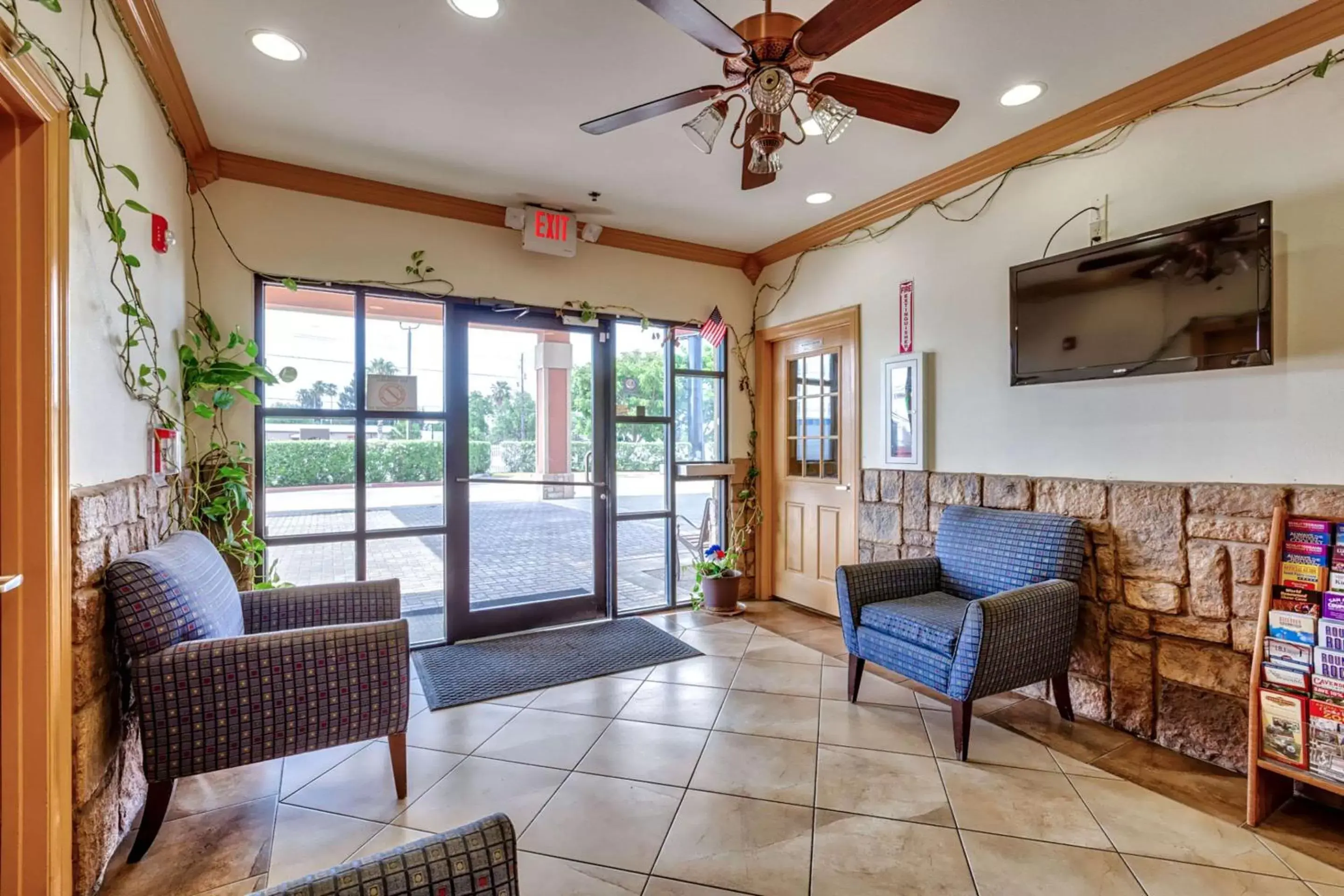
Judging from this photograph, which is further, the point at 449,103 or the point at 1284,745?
the point at 449,103

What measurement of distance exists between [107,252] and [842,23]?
2298 mm

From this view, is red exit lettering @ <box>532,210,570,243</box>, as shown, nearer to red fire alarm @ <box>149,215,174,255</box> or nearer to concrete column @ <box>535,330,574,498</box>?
concrete column @ <box>535,330,574,498</box>

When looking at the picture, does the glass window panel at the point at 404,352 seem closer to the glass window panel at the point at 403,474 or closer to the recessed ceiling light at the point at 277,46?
the glass window panel at the point at 403,474

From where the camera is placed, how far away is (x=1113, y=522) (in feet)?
8.40

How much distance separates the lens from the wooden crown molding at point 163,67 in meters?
1.98

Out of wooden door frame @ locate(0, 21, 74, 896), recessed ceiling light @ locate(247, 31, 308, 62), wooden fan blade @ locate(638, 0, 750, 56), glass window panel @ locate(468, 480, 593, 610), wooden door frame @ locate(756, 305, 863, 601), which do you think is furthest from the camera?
wooden door frame @ locate(756, 305, 863, 601)

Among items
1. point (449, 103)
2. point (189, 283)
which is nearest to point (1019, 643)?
point (449, 103)

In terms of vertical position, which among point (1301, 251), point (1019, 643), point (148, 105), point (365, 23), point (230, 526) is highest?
point (365, 23)

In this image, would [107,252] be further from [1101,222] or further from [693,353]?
[1101,222]

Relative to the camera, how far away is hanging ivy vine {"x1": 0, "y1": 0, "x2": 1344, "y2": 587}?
1.75 metres

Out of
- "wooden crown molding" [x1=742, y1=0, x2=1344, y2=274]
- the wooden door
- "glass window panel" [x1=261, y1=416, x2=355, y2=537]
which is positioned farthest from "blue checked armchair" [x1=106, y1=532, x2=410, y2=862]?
"wooden crown molding" [x1=742, y1=0, x2=1344, y2=274]

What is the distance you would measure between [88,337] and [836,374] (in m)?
3.67

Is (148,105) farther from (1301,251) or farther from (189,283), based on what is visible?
(1301,251)

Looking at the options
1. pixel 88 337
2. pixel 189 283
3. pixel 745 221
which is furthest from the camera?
pixel 745 221
